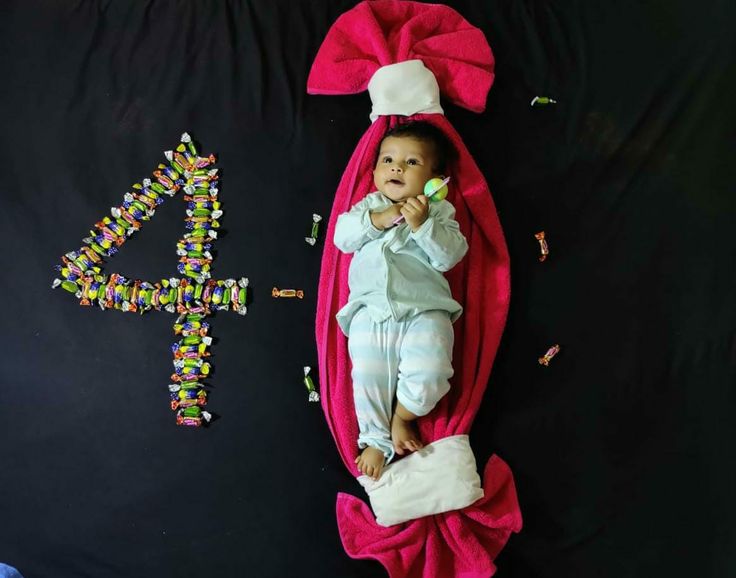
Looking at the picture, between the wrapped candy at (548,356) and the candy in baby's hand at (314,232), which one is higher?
the candy in baby's hand at (314,232)

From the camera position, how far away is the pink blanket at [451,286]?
1148 mm

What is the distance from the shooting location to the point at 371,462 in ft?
3.75

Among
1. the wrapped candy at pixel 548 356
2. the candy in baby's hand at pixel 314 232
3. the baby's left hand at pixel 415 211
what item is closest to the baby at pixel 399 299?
the baby's left hand at pixel 415 211

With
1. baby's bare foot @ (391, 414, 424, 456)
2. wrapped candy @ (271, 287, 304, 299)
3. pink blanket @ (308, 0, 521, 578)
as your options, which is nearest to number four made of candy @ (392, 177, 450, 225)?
pink blanket @ (308, 0, 521, 578)

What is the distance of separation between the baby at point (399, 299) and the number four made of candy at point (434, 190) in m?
0.01

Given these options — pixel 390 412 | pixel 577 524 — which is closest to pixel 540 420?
pixel 577 524

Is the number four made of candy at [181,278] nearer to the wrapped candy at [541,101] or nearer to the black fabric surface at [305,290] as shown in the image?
the black fabric surface at [305,290]

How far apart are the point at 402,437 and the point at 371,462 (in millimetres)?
77

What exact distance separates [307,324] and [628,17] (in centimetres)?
105

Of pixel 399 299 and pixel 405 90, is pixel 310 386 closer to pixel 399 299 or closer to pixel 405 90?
pixel 399 299

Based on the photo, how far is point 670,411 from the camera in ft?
4.00

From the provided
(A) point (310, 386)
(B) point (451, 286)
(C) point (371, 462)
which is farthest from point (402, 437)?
(B) point (451, 286)

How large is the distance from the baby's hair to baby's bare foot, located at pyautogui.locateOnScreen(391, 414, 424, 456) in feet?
1.69

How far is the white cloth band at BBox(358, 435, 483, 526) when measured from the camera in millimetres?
1124
